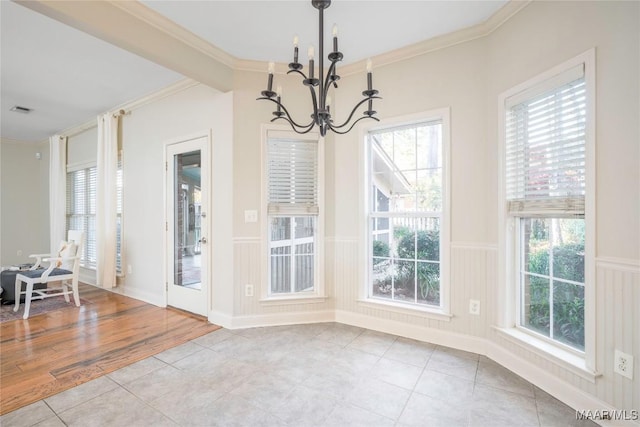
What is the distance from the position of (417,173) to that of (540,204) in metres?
1.05

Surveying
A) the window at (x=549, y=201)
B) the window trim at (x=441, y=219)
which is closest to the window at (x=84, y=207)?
the window trim at (x=441, y=219)

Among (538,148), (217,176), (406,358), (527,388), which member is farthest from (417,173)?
(217,176)

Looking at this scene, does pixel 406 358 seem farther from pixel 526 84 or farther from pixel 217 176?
pixel 217 176

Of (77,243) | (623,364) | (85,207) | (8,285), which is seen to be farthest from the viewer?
(85,207)

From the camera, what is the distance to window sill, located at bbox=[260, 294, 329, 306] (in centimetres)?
316

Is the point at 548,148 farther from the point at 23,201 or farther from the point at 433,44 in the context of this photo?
the point at 23,201

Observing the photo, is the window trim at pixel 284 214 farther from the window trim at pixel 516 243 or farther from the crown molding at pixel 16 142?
the crown molding at pixel 16 142

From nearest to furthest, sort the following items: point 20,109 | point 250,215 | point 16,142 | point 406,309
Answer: point 406,309, point 250,215, point 20,109, point 16,142

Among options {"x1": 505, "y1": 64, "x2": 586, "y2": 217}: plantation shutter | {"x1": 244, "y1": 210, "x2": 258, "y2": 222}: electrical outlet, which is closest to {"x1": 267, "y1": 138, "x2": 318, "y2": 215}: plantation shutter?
{"x1": 244, "y1": 210, "x2": 258, "y2": 222}: electrical outlet

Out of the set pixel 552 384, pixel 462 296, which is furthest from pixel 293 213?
pixel 552 384

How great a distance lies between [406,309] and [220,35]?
3.06 metres

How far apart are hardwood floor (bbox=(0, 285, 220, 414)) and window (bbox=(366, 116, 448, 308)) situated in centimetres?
193

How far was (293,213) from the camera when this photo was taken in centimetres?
319

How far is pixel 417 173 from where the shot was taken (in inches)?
113
